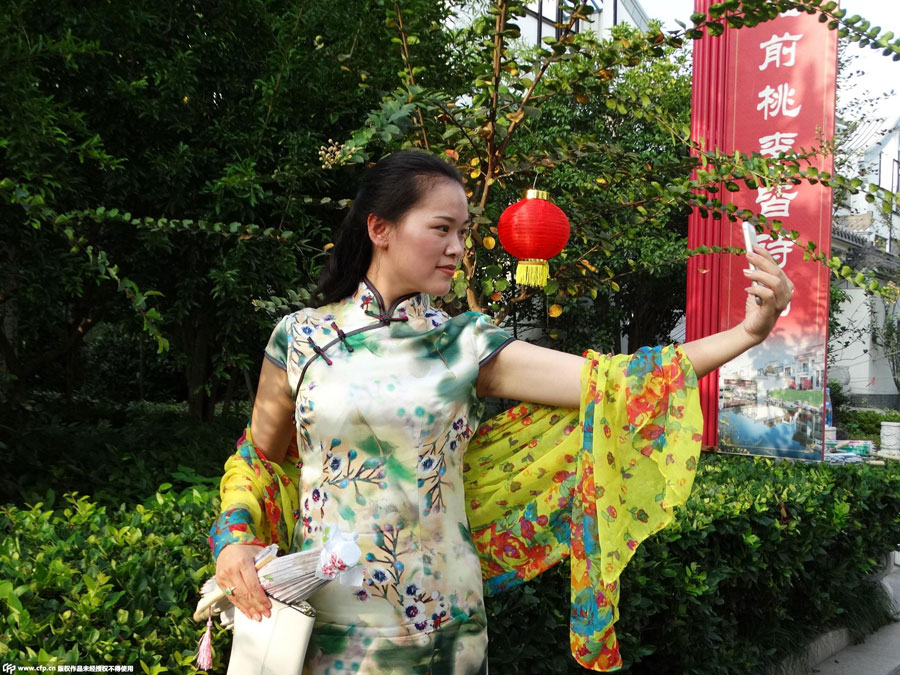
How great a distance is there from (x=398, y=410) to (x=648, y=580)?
178cm

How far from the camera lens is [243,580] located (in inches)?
54.5

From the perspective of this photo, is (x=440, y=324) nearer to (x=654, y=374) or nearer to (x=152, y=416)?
(x=654, y=374)

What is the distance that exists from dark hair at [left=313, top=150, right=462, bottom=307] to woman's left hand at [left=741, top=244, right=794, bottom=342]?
0.60 m

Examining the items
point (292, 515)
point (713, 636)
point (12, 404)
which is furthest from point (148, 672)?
point (12, 404)

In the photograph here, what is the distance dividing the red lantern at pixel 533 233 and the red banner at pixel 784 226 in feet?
7.56

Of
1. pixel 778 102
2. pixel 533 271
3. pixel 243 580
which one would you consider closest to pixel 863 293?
pixel 778 102

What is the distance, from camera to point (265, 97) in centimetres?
411

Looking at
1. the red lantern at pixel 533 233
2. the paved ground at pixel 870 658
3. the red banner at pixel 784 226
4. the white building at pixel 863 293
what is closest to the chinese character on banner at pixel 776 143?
the red banner at pixel 784 226

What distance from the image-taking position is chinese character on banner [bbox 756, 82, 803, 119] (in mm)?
4961

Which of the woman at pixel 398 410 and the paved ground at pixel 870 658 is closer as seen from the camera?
the woman at pixel 398 410

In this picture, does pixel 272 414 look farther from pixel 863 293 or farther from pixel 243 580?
pixel 863 293

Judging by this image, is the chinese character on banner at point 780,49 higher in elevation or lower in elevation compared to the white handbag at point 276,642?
higher

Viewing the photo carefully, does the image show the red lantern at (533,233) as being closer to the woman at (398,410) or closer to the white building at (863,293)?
the woman at (398,410)

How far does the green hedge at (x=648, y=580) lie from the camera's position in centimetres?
174
